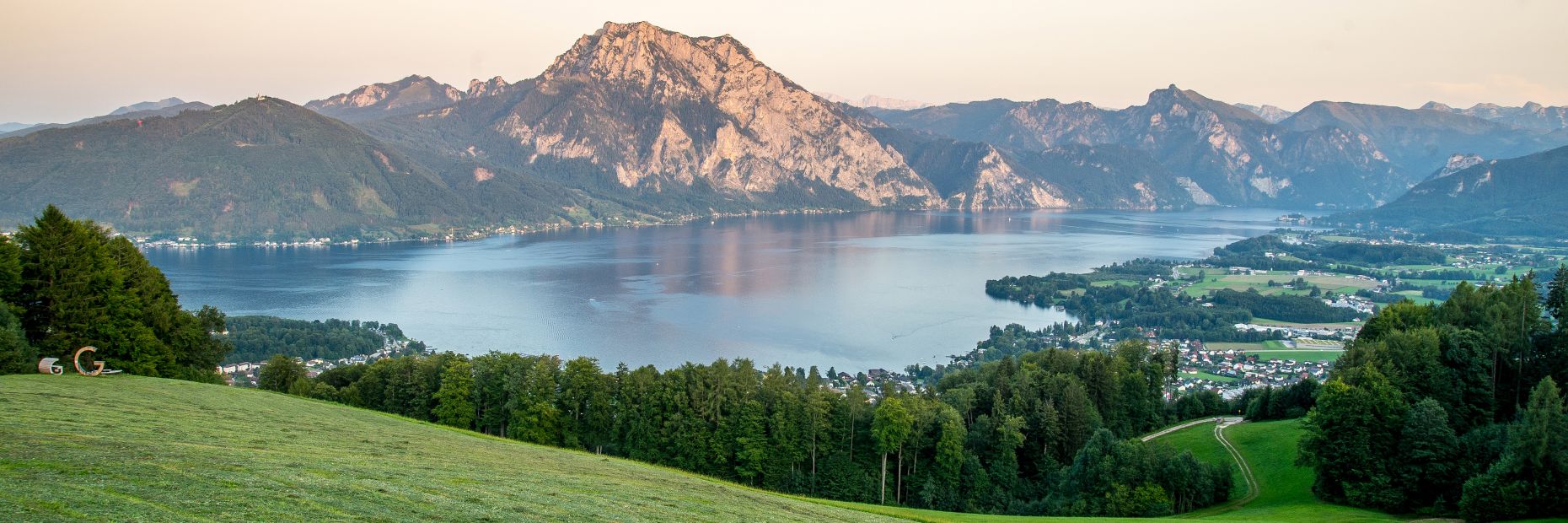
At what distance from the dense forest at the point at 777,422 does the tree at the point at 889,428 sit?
0.05 meters

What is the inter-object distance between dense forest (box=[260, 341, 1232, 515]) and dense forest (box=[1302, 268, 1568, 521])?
6.24 metres

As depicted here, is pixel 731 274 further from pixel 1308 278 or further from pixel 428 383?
pixel 428 383

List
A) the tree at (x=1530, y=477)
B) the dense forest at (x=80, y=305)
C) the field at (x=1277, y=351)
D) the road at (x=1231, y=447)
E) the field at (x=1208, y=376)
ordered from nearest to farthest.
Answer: the tree at (x=1530, y=477), the road at (x=1231, y=447), the dense forest at (x=80, y=305), the field at (x=1208, y=376), the field at (x=1277, y=351)

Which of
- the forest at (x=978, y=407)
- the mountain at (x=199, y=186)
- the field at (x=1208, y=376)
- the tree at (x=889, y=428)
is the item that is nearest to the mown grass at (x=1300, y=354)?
the field at (x=1208, y=376)

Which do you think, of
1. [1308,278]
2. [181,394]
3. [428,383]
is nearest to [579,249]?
→ [1308,278]

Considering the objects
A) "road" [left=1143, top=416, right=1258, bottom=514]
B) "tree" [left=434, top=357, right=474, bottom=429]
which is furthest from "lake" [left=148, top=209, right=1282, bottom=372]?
"tree" [left=434, top=357, right=474, bottom=429]

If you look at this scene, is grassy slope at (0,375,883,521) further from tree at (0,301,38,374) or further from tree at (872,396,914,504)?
tree at (872,396,914,504)

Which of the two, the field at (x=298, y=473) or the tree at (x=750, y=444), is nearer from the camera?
the field at (x=298, y=473)

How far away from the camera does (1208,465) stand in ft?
87.5

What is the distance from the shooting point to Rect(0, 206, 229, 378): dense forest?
27234mm

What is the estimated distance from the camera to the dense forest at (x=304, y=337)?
63375mm

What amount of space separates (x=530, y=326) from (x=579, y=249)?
253ft

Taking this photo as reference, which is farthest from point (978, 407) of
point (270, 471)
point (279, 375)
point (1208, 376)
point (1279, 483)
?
point (1208, 376)

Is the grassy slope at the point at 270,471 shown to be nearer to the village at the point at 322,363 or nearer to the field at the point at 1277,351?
the village at the point at 322,363
